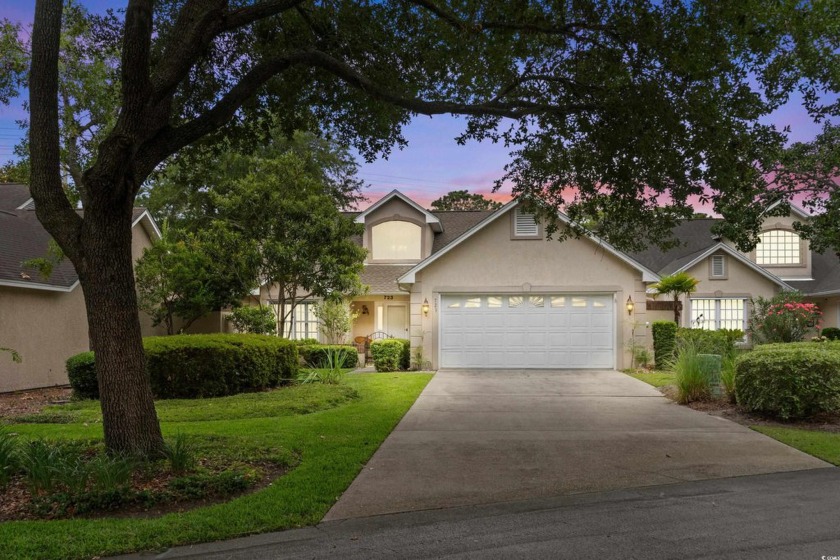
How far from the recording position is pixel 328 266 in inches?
663

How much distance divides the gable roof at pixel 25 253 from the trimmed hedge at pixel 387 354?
7496 mm

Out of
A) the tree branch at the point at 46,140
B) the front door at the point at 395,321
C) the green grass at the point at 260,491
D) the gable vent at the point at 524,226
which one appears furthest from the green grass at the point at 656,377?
the tree branch at the point at 46,140

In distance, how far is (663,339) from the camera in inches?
658

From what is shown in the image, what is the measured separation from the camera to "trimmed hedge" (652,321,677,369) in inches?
653

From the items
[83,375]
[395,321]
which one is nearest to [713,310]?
[395,321]

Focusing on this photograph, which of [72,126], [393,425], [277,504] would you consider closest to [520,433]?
[393,425]

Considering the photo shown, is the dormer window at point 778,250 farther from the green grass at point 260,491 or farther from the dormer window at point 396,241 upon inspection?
the green grass at point 260,491

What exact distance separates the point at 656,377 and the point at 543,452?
29.2 ft

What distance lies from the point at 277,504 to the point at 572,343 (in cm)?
1311

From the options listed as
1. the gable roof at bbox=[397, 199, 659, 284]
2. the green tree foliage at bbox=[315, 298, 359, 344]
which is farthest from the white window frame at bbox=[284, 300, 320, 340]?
the gable roof at bbox=[397, 199, 659, 284]

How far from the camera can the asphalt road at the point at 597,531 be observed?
161 inches

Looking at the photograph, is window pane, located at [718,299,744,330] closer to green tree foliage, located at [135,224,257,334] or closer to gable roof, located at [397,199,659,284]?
gable roof, located at [397,199,659,284]

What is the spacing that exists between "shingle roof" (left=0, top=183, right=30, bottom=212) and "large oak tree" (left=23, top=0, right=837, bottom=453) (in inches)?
476

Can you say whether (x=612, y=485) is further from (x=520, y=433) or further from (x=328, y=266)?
(x=328, y=266)
